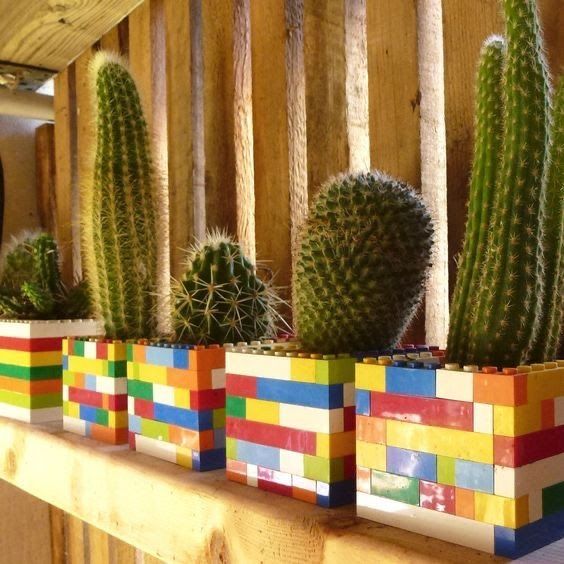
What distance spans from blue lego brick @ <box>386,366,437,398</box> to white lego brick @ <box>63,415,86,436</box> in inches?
17.4

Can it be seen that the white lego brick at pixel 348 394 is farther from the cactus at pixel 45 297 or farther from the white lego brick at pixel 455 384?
the cactus at pixel 45 297

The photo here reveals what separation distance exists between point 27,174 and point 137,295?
38.7 inches

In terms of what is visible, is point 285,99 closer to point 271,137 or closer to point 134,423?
point 271,137

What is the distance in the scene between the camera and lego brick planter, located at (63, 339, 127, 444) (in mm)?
697

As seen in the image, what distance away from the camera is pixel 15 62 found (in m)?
1.41

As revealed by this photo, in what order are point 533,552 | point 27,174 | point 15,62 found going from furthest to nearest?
point 27,174, point 15,62, point 533,552

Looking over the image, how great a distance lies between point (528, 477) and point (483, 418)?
1.6 inches

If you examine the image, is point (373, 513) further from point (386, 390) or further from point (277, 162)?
point (277, 162)

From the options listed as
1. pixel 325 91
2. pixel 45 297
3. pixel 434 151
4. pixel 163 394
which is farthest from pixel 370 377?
pixel 45 297

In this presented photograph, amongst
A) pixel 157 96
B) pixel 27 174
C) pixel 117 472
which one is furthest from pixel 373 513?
pixel 27 174

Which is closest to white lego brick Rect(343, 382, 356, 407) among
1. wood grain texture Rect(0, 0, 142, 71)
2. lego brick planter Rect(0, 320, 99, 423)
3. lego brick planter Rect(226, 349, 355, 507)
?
lego brick planter Rect(226, 349, 355, 507)

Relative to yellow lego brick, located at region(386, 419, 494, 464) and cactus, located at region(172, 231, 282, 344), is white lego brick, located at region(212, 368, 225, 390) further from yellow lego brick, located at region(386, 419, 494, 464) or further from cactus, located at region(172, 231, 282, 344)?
yellow lego brick, located at region(386, 419, 494, 464)

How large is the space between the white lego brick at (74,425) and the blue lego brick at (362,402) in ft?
1.35

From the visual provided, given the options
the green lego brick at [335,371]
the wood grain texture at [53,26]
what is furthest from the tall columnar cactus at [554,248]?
the wood grain texture at [53,26]
